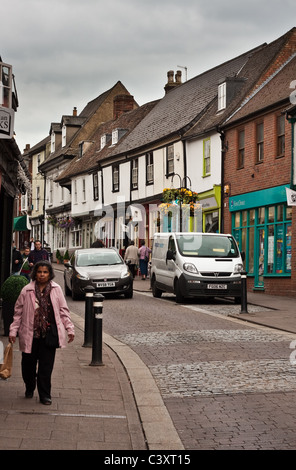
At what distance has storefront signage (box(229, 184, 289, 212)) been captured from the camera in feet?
86.4

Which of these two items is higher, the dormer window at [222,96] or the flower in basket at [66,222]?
the dormer window at [222,96]

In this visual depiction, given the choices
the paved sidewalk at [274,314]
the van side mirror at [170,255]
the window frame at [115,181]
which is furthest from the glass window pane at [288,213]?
the window frame at [115,181]

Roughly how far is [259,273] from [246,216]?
2.46 meters

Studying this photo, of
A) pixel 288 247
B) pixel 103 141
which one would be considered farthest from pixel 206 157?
pixel 103 141

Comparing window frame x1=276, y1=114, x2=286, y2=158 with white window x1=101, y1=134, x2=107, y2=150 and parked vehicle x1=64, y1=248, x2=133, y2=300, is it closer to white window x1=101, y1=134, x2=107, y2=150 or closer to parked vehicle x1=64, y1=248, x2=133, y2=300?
parked vehicle x1=64, y1=248, x2=133, y2=300

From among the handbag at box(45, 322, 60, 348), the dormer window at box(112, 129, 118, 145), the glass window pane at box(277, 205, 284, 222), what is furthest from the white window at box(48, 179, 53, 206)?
the handbag at box(45, 322, 60, 348)

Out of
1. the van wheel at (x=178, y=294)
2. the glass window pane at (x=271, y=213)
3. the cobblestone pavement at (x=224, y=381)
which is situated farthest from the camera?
the glass window pane at (x=271, y=213)

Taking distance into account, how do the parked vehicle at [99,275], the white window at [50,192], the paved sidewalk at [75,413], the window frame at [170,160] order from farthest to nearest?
the white window at [50,192] → the window frame at [170,160] → the parked vehicle at [99,275] → the paved sidewalk at [75,413]

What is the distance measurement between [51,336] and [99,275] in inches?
563

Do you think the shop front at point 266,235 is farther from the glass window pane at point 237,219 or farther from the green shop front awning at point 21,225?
the green shop front awning at point 21,225

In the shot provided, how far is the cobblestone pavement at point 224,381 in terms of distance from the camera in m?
7.25

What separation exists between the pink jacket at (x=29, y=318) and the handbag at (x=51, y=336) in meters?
0.04

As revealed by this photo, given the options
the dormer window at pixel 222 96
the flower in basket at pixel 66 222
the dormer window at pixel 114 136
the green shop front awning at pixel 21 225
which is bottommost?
the green shop front awning at pixel 21 225

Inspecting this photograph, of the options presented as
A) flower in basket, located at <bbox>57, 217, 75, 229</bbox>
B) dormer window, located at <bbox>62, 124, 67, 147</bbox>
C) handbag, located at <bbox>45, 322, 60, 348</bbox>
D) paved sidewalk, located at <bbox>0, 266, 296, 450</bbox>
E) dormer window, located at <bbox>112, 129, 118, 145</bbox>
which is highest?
dormer window, located at <bbox>62, 124, 67, 147</bbox>
